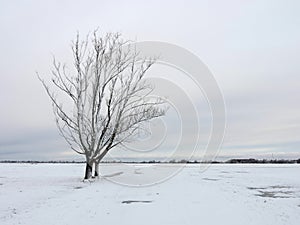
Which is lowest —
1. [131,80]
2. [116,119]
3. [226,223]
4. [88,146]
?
[226,223]

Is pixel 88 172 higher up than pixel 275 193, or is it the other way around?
pixel 88 172

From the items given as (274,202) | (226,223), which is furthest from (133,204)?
(274,202)

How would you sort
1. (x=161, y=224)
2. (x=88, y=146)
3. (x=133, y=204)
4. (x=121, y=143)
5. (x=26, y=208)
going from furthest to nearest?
(x=121, y=143) → (x=88, y=146) → (x=133, y=204) → (x=26, y=208) → (x=161, y=224)

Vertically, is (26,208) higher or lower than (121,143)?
lower

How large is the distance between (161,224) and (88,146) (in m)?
18.2

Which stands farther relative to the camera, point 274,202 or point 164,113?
point 164,113

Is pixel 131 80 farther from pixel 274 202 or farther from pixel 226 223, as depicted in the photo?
pixel 226 223

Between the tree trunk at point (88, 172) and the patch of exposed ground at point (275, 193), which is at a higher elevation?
the tree trunk at point (88, 172)

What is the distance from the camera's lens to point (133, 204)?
1202cm

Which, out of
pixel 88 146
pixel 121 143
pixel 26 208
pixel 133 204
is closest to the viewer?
pixel 26 208

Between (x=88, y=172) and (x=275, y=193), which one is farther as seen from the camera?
(x=88, y=172)

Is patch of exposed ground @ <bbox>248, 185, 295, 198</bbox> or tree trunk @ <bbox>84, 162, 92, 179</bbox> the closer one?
patch of exposed ground @ <bbox>248, 185, 295, 198</bbox>

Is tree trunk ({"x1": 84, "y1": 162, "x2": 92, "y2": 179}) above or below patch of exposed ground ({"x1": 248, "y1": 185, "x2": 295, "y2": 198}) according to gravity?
above

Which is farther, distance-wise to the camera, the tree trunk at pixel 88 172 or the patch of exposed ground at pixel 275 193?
the tree trunk at pixel 88 172
